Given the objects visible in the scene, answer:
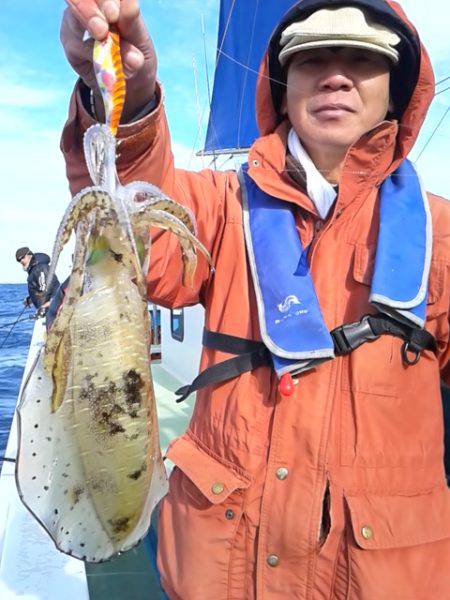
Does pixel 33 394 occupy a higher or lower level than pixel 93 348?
lower

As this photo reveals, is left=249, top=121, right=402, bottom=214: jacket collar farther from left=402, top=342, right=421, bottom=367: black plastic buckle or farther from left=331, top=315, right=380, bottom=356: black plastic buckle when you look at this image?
left=402, top=342, right=421, bottom=367: black plastic buckle

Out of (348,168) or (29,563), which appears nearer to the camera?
(348,168)

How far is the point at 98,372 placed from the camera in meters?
1.27

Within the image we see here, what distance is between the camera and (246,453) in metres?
1.83

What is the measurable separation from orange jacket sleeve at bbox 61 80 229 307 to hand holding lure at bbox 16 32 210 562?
315mm

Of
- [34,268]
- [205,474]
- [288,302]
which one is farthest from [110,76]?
[34,268]

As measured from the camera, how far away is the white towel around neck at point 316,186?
205 cm

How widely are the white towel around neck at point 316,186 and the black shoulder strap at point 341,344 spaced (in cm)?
49

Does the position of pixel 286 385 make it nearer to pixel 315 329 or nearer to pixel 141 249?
pixel 315 329

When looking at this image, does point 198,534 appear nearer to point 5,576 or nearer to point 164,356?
point 5,576

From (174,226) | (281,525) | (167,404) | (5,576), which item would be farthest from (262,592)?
(167,404)

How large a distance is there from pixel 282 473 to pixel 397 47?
5.82 feet

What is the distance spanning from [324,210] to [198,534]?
1.33 meters

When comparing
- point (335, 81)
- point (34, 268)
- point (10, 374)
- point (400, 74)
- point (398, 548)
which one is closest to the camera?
point (398, 548)
